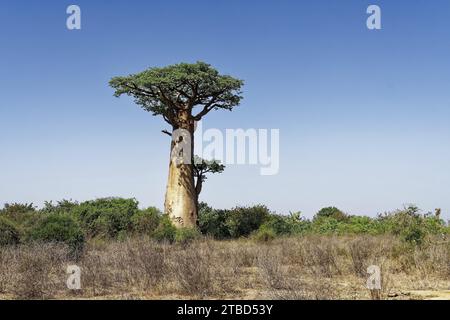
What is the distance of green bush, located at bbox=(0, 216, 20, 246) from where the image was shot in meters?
13.1

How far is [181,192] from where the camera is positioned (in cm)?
2144

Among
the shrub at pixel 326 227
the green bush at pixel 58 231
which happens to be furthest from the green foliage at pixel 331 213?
the green bush at pixel 58 231

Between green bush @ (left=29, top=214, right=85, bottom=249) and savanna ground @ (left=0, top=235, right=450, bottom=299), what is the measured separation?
718 mm

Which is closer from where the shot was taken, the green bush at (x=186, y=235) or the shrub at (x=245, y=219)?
the green bush at (x=186, y=235)

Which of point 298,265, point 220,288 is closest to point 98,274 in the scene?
point 220,288

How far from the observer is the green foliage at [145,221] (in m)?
20.1

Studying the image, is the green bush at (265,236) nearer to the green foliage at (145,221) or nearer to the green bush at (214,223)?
the green bush at (214,223)

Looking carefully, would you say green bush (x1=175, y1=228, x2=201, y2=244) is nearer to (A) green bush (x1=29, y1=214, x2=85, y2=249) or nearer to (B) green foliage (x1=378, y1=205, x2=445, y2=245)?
(A) green bush (x1=29, y1=214, x2=85, y2=249)

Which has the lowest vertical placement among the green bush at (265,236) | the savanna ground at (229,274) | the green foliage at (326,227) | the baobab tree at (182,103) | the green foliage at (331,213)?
the savanna ground at (229,274)

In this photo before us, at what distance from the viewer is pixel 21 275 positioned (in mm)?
8703

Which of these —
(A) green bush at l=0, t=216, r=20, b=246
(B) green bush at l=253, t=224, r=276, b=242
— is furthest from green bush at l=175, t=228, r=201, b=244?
(A) green bush at l=0, t=216, r=20, b=246
